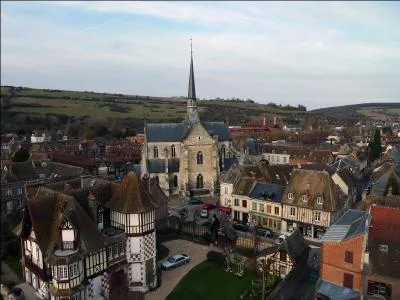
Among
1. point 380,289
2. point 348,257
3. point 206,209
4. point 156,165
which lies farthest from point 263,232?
point 156,165

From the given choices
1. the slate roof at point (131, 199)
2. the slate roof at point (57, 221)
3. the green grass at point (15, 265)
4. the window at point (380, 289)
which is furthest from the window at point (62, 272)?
the window at point (380, 289)

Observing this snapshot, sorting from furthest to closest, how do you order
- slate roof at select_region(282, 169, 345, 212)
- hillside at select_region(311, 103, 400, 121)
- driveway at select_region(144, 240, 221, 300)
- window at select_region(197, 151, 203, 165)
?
window at select_region(197, 151, 203, 165) < hillside at select_region(311, 103, 400, 121) < slate roof at select_region(282, 169, 345, 212) < driveway at select_region(144, 240, 221, 300)

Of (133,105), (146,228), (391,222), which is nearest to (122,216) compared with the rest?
(146,228)

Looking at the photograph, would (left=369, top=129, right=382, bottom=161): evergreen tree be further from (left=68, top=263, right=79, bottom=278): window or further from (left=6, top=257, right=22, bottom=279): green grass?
(left=68, top=263, right=79, bottom=278): window

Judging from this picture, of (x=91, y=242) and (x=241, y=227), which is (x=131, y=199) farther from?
(x=241, y=227)

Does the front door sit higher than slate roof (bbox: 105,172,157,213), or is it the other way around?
slate roof (bbox: 105,172,157,213)

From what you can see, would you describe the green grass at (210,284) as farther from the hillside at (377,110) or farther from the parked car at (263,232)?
the hillside at (377,110)

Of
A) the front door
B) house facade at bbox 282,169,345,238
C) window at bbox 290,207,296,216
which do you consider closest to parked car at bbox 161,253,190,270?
the front door
